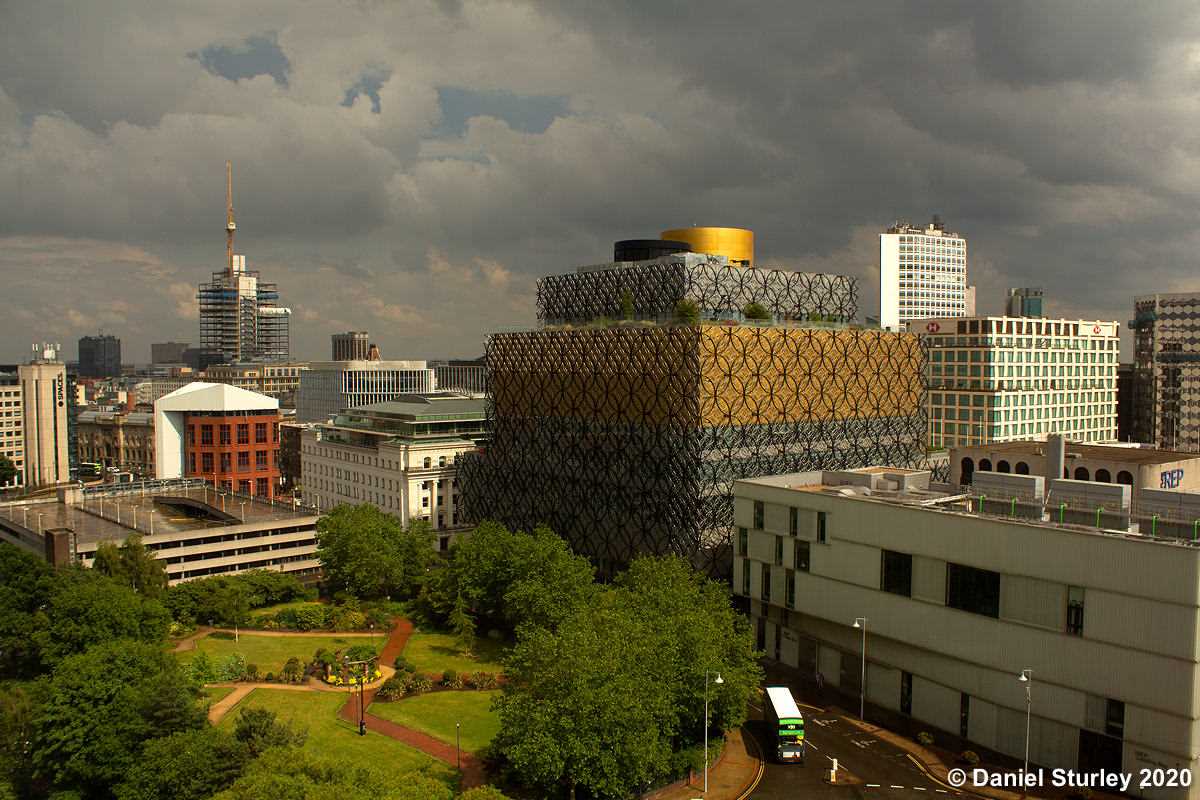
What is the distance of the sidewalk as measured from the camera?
56.4 metres

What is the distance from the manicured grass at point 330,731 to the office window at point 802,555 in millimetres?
35227

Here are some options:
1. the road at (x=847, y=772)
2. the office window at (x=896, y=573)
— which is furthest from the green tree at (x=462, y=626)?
the office window at (x=896, y=573)

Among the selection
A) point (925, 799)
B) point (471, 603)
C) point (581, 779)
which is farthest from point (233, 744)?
point (925, 799)

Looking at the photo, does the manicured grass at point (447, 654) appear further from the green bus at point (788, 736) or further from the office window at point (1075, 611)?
the office window at point (1075, 611)

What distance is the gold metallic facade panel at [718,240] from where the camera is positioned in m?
135

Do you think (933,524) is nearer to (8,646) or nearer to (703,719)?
(703,719)

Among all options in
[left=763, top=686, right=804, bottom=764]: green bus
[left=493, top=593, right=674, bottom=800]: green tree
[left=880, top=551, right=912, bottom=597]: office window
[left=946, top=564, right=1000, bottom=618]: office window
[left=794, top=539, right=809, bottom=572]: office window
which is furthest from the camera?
[left=794, top=539, right=809, bottom=572]: office window

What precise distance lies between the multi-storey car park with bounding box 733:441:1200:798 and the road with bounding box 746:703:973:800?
6.74 meters

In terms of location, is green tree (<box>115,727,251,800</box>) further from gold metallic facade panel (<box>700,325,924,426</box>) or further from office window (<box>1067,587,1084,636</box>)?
gold metallic facade panel (<box>700,325,924,426</box>)

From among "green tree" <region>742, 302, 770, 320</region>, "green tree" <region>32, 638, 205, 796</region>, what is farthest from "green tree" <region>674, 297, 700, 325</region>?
"green tree" <region>32, 638, 205, 796</region>

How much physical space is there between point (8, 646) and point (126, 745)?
101 ft

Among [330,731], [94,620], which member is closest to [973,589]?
[330,731]

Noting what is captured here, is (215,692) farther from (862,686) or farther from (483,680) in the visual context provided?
(862,686)

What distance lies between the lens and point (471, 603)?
292 feet
